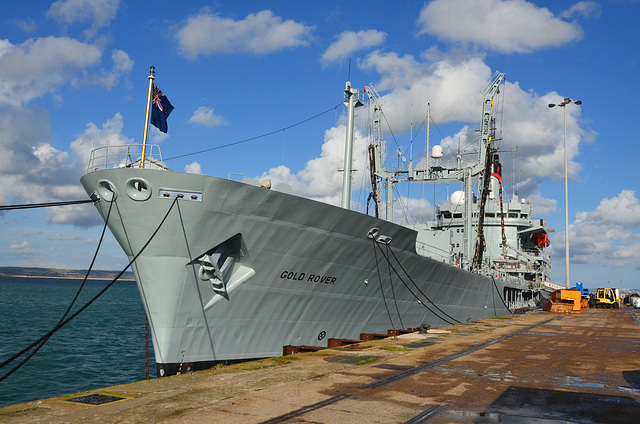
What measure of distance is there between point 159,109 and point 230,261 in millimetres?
4558

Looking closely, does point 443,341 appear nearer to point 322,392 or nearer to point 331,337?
point 331,337

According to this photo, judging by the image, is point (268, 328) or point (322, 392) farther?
point (268, 328)

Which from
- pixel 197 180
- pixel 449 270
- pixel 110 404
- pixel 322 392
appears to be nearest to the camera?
pixel 110 404

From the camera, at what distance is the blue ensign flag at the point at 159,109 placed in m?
12.6

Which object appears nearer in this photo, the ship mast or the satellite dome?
the ship mast

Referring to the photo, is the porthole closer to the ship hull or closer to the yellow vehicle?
the ship hull

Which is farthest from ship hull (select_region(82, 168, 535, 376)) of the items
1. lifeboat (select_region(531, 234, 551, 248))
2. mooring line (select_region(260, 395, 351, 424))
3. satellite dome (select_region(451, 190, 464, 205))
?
lifeboat (select_region(531, 234, 551, 248))

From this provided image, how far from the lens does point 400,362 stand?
35.3 feet

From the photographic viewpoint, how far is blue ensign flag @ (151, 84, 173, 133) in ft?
41.4

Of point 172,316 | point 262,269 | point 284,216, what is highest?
point 284,216

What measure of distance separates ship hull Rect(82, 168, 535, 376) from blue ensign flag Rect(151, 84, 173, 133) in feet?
7.85

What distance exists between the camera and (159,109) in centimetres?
1268

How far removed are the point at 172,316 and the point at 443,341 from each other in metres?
8.48

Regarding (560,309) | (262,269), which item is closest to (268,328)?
(262,269)
